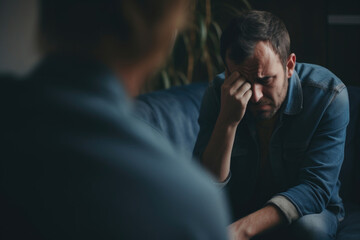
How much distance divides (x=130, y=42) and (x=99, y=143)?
121 millimetres

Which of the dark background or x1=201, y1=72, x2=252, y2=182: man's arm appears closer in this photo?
x1=201, y1=72, x2=252, y2=182: man's arm

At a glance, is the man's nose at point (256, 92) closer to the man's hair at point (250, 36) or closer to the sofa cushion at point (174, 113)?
the man's hair at point (250, 36)

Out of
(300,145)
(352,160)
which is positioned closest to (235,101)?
(300,145)

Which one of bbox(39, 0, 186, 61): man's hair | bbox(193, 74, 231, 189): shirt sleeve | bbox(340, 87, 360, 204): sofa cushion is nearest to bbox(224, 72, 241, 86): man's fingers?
bbox(193, 74, 231, 189): shirt sleeve

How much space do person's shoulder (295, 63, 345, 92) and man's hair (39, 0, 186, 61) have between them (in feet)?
3.46

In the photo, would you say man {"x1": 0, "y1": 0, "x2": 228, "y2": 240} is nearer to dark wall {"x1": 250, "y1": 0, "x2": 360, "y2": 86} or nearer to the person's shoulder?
the person's shoulder

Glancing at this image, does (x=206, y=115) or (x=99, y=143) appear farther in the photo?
(x=206, y=115)

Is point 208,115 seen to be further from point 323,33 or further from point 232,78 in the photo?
point 323,33

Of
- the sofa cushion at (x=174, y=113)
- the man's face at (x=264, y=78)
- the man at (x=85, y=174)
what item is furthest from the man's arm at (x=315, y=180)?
the man at (x=85, y=174)

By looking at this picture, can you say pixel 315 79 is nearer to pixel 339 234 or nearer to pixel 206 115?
pixel 206 115

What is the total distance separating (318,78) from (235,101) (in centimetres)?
33

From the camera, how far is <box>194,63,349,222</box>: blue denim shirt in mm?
1212

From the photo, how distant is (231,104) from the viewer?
127 centimetres

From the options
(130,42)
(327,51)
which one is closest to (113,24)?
(130,42)
